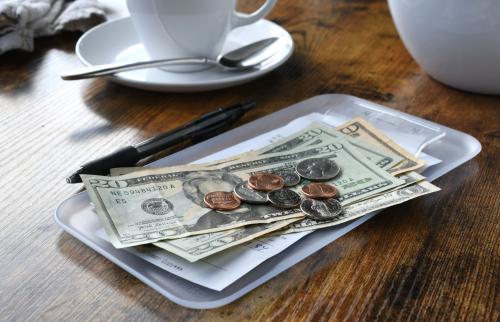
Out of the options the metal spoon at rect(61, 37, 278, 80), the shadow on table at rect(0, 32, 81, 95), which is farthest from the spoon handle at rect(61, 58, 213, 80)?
the shadow on table at rect(0, 32, 81, 95)

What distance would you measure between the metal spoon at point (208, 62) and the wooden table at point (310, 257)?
3 cm

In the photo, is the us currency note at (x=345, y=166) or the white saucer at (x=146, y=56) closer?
the us currency note at (x=345, y=166)

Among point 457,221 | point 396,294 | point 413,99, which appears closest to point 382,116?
point 413,99

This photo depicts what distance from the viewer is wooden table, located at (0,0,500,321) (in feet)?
1.46

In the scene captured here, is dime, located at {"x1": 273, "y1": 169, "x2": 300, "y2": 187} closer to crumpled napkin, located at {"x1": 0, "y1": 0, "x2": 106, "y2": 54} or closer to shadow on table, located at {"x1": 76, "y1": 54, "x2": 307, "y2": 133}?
shadow on table, located at {"x1": 76, "y1": 54, "x2": 307, "y2": 133}

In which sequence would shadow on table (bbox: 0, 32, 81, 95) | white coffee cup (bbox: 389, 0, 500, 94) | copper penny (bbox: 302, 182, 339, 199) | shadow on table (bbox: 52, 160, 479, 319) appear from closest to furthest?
shadow on table (bbox: 52, 160, 479, 319)
copper penny (bbox: 302, 182, 339, 199)
white coffee cup (bbox: 389, 0, 500, 94)
shadow on table (bbox: 0, 32, 81, 95)

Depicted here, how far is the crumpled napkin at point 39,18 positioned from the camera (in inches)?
35.4

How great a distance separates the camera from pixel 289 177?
579 mm

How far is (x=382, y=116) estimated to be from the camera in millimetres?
726

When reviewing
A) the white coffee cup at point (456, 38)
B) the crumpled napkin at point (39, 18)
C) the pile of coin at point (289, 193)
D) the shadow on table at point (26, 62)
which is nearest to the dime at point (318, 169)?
the pile of coin at point (289, 193)

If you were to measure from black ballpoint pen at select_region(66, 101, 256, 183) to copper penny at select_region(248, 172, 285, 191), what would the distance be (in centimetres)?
12

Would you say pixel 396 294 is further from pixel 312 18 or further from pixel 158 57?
pixel 312 18

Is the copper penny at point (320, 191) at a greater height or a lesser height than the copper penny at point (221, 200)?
lesser

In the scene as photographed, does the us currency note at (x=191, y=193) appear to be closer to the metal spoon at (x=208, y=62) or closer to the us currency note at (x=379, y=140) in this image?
the us currency note at (x=379, y=140)
